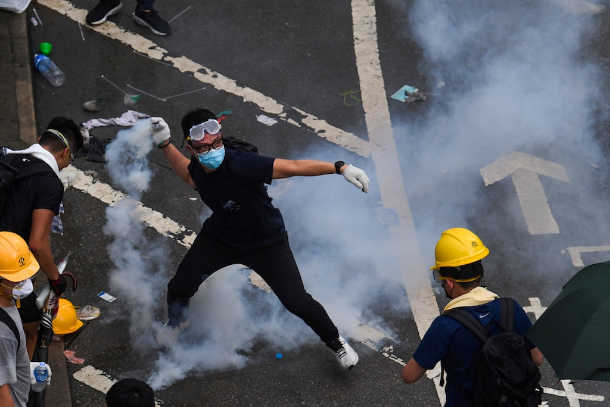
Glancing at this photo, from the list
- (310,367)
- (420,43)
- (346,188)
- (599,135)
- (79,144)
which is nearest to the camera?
(79,144)

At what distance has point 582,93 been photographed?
7.71 metres

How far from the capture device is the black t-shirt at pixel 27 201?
4707 mm

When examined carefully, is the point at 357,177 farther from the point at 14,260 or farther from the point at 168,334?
the point at 14,260

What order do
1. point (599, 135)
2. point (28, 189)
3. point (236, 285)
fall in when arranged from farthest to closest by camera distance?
point (599, 135) < point (236, 285) < point (28, 189)

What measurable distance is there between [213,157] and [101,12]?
413cm

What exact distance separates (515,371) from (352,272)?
255 centimetres

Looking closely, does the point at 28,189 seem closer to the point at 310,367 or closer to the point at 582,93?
the point at 310,367

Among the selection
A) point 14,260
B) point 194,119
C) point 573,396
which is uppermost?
point 194,119

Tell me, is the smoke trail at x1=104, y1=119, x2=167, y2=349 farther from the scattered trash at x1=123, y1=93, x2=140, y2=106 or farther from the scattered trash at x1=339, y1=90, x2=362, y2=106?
the scattered trash at x1=339, y1=90, x2=362, y2=106

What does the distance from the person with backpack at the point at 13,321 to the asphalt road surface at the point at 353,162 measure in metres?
1.24

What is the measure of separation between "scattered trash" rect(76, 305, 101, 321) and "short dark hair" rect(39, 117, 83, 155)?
4.21 feet

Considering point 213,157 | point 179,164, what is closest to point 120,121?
point 179,164

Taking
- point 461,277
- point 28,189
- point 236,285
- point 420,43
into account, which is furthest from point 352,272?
point 420,43

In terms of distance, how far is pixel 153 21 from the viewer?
8203mm
